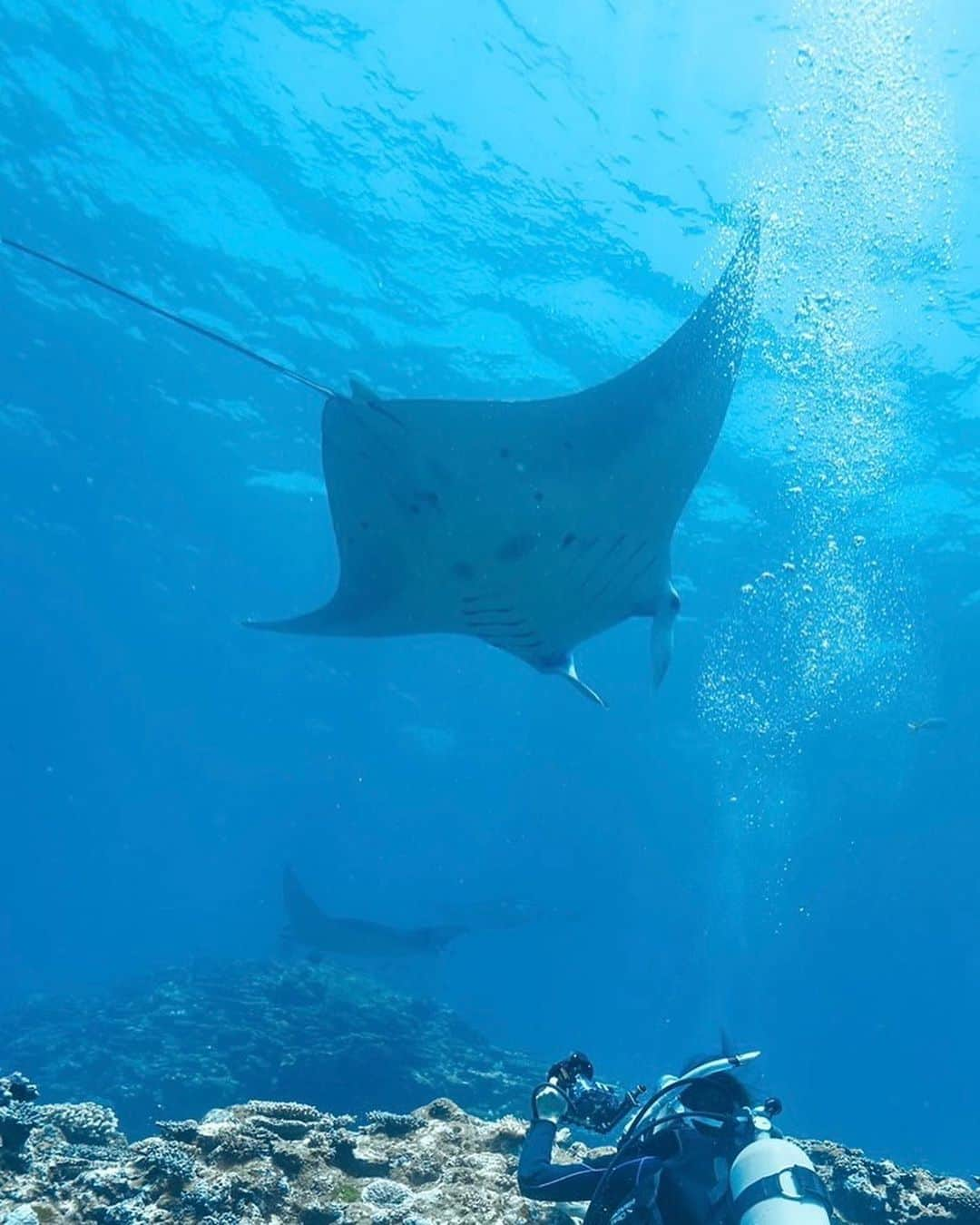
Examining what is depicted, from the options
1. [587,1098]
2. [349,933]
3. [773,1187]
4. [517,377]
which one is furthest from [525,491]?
[349,933]

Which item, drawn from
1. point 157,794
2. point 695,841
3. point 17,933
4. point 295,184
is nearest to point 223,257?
point 295,184

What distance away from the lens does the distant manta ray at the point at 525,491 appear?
16.5 feet

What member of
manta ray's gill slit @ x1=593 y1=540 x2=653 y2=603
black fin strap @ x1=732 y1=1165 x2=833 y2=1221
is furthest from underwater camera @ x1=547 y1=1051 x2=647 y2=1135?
manta ray's gill slit @ x1=593 y1=540 x2=653 y2=603

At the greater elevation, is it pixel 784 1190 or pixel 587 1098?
→ pixel 587 1098

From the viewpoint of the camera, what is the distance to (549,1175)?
348cm

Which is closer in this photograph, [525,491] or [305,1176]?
[305,1176]

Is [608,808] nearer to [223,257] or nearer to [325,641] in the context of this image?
[325,641]

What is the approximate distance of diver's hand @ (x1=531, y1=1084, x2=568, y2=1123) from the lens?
379cm

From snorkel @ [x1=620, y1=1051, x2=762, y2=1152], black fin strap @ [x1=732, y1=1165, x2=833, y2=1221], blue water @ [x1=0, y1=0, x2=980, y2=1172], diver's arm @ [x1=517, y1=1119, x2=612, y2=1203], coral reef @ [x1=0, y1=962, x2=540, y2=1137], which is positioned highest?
blue water @ [x1=0, y1=0, x2=980, y2=1172]

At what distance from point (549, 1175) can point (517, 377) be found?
16.2 m

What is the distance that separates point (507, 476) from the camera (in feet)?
17.2

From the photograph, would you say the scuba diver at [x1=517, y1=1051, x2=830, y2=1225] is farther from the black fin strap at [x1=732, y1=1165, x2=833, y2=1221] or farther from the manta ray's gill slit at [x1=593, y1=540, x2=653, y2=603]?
the manta ray's gill slit at [x1=593, y1=540, x2=653, y2=603]

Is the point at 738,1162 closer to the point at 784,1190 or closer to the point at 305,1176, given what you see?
the point at 784,1190

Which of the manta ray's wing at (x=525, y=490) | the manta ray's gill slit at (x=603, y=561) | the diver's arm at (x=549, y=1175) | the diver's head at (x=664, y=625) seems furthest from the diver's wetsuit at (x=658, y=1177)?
the diver's head at (x=664, y=625)
